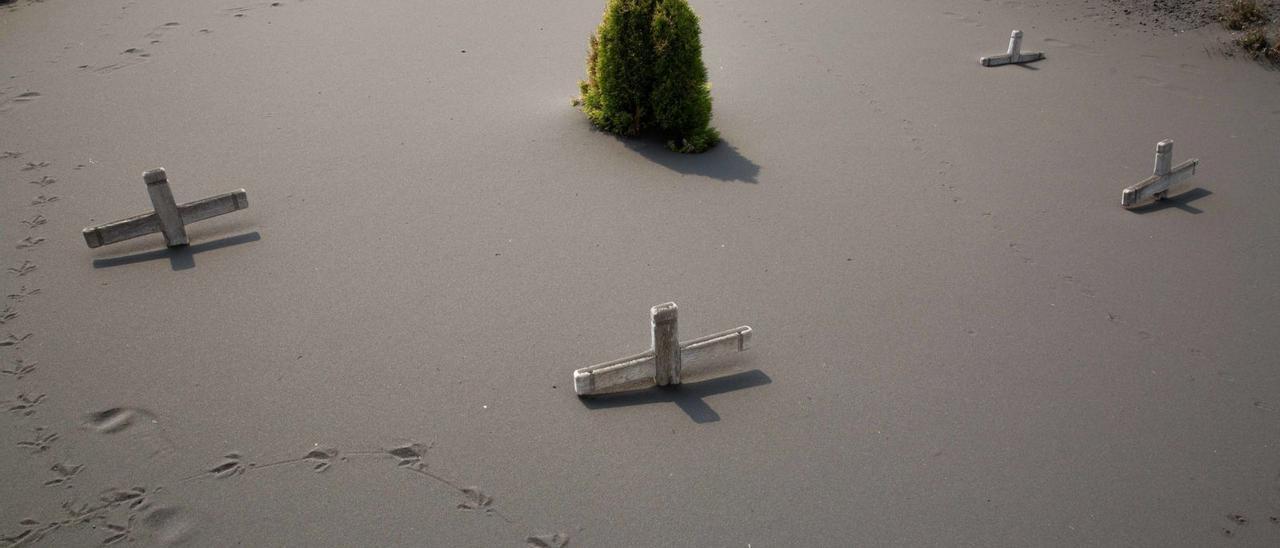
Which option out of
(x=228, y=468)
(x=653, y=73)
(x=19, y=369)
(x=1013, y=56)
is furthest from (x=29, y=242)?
(x=1013, y=56)

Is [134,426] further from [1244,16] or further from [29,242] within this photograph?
[1244,16]

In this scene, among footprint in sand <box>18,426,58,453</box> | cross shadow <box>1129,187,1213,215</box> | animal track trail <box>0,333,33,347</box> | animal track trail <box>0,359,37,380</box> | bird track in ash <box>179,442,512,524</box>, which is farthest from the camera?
cross shadow <box>1129,187,1213,215</box>

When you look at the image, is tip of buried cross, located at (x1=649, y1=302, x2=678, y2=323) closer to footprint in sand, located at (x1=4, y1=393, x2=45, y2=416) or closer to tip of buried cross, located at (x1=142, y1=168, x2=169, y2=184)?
footprint in sand, located at (x1=4, y1=393, x2=45, y2=416)

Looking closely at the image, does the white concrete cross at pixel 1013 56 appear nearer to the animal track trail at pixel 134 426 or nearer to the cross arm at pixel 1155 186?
the cross arm at pixel 1155 186

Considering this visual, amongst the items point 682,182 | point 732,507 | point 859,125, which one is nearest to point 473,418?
point 732,507

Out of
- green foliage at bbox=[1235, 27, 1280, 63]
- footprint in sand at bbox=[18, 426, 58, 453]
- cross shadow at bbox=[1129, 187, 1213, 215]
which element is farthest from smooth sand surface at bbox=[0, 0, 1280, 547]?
green foliage at bbox=[1235, 27, 1280, 63]

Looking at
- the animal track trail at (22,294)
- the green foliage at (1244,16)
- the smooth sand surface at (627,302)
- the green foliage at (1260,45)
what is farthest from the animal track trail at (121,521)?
the green foliage at (1244,16)
